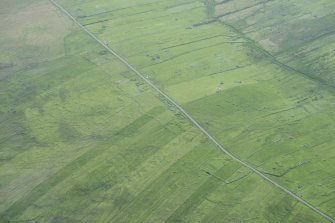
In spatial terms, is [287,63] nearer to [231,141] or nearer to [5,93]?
[231,141]

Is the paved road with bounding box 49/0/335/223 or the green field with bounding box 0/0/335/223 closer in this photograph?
the paved road with bounding box 49/0/335/223

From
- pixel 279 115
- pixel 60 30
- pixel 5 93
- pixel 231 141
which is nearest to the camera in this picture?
pixel 231 141

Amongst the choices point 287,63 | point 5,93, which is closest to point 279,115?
point 287,63

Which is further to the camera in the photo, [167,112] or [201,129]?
[167,112]

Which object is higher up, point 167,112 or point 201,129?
point 167,112

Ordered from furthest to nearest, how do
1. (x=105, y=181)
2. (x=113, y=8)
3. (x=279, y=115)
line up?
(x=113, y=8)
(x=279, y=115)
(x=105, y=181)

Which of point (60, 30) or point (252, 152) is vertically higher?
point (60, 30)

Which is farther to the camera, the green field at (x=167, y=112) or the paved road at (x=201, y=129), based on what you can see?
the green field at (x=167, y=112)

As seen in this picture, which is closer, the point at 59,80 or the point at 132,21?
the point at 59,80
